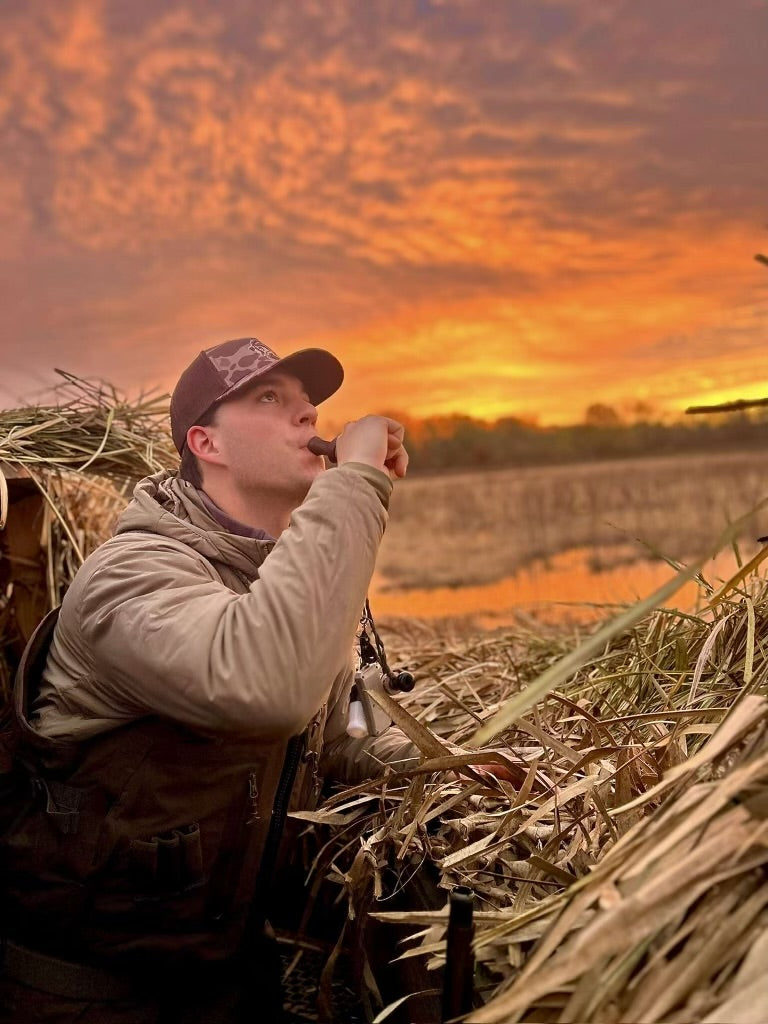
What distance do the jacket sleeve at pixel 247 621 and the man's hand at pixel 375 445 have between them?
0.05 metres

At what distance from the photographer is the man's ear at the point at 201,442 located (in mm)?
2164

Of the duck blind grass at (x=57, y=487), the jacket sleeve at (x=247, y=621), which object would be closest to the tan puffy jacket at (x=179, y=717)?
the jacket sleeve at (x=247, y=621)

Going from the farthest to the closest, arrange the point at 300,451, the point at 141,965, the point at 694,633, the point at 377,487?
the point at 694,633 < the point at 300,451 < the point at 141,965 < the point at 377,487

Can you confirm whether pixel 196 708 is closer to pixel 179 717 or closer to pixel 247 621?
pixel 179 717

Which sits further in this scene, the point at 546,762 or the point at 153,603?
the point at 546,762

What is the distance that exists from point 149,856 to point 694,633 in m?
1.46

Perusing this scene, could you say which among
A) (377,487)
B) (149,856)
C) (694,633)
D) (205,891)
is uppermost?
(377,487)

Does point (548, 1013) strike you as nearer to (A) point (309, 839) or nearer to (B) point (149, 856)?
(B) point (149, 856)

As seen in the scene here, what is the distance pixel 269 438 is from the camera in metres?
2.13

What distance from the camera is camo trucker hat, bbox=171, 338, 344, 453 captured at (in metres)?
2.19

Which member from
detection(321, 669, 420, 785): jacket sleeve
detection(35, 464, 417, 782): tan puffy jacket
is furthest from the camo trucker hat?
detection(321, 669, 420, 785): jacket sleeve

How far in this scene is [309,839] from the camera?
8.10 ft

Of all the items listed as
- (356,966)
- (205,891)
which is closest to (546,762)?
(356,966)

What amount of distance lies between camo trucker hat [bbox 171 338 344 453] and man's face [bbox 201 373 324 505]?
0.11 feet
